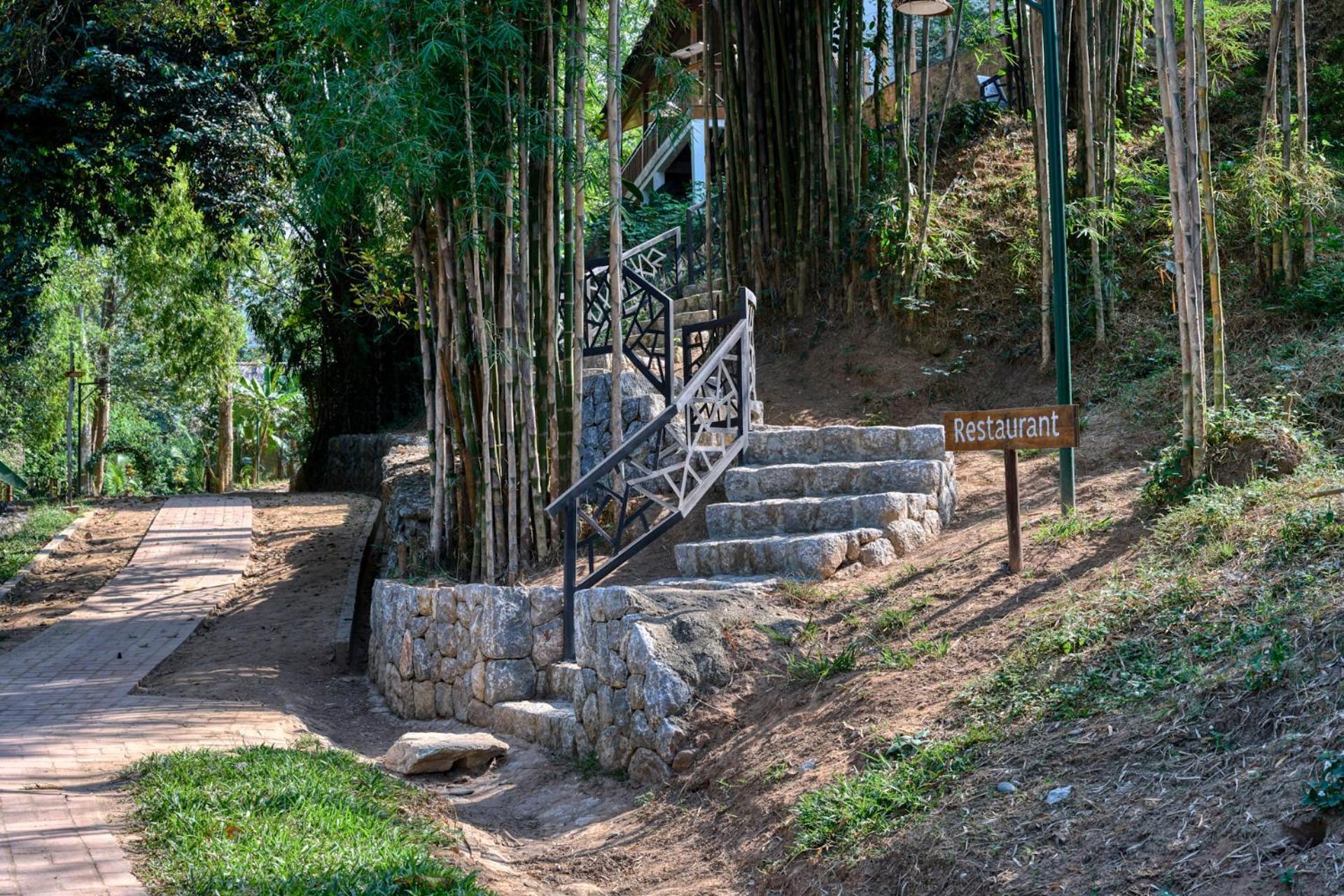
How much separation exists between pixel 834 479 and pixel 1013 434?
1932mm

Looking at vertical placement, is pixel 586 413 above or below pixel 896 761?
above

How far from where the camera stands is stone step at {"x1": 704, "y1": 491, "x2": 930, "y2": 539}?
21.3ft

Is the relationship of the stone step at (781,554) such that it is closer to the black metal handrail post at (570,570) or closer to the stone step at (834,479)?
the stone step at (834,479)

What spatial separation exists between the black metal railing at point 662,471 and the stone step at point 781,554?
0.32 m

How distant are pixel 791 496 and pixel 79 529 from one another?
9.88 m

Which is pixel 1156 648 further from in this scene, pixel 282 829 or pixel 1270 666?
pixel 282 829

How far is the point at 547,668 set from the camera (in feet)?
22.2

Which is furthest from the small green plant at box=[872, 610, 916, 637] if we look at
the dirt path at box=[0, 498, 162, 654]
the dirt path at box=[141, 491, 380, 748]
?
the dirt path at box=[0, 498, 162, 654]

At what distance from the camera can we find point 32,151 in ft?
34.9

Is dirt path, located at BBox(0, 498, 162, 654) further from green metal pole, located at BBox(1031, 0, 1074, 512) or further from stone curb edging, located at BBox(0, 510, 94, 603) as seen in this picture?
green metal pole, located at BBox(1031, 0, 1074, 512)

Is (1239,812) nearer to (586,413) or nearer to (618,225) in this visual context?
(618,225)

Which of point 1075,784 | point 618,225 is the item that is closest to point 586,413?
point 618,225

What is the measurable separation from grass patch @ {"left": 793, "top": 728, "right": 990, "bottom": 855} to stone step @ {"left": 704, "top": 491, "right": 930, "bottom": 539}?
238 centimetres

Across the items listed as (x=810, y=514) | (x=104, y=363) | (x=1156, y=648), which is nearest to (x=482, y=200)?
(x=810, y=514)
